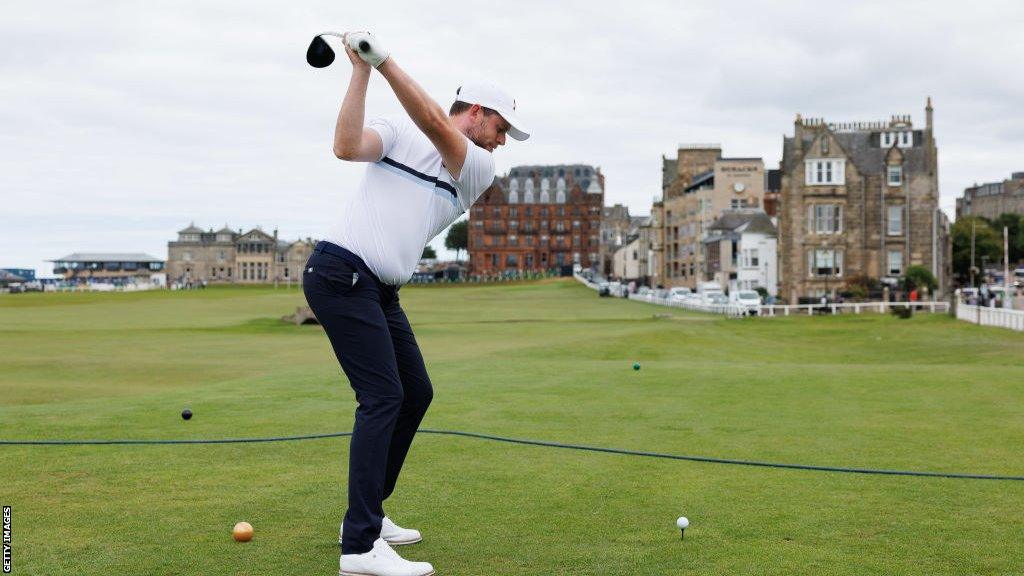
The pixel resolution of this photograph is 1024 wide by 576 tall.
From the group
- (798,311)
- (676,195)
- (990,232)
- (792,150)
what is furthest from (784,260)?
(990,232)

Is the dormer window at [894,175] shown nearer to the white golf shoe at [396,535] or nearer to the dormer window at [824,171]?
the dormer window at [824,171]

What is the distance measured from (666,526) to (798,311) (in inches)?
2688

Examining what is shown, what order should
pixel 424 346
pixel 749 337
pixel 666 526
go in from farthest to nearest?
1. pixel 749 337
2. pixel 424 346
3. pixel 666 526

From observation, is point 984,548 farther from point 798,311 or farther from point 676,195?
point 676,195

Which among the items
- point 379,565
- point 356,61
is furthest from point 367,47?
point 379,565

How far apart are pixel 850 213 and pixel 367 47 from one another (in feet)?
281

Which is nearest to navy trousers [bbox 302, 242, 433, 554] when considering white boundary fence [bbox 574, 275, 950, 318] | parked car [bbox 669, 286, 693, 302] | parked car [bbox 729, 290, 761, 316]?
white boundary fence [bbox 574, 275, 950, 318]

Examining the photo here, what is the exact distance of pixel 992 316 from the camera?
48.0 m

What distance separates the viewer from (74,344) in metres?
36.4

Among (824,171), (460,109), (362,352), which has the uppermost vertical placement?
(824,171)

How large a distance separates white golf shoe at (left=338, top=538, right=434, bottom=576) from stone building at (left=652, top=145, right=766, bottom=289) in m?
117

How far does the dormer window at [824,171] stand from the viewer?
86625mm

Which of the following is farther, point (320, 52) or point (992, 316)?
point (992, 316)

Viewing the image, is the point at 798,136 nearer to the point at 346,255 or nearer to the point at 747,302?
the point at 747,302
